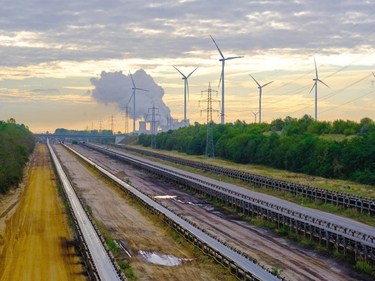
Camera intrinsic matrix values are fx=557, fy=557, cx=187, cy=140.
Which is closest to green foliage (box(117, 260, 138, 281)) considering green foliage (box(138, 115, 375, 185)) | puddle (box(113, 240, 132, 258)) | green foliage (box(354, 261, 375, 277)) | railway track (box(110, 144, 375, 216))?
puddle (box(113, 240, 132, 258))

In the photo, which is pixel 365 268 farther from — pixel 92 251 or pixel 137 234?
pixel 137 234

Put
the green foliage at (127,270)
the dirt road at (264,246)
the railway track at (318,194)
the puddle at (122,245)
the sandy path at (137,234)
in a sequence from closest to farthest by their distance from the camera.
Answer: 1. the green foliage at (127,270)
2. the sandy path at (137,234)
3. the dirt road at (264,246)
4. the puddle at (122,245)
5. the railway track at (318,194)

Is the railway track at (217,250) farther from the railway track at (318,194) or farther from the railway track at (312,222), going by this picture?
the railway track at (318,194)

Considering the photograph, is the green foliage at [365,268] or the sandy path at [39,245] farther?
the sandy path at [39,245]

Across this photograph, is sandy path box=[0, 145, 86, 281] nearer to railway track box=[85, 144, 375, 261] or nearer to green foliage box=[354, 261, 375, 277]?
green foliage box=[354, 261, 375, 277]

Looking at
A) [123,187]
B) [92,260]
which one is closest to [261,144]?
[123,187]

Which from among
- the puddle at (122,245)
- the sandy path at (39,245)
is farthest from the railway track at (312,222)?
the sandy path at (39,245)
